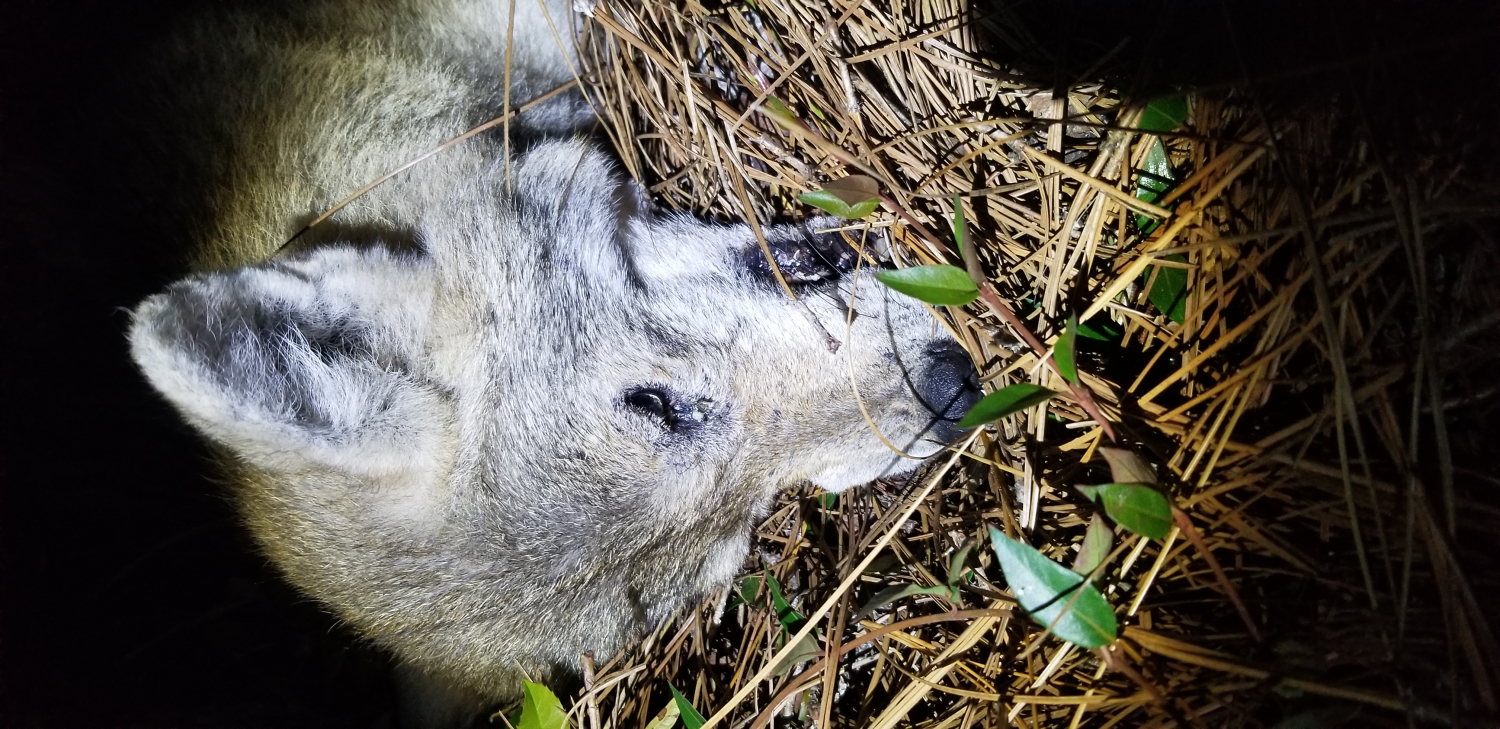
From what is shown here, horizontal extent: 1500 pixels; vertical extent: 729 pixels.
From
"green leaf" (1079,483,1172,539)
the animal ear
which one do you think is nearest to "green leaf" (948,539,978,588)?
"green leaf" (1079,483,1172,539)

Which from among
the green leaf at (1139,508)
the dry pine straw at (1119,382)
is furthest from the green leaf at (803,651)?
the green leaf at (1139,508)

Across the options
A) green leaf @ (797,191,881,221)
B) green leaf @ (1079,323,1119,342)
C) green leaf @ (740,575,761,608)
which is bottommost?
green leaf @ (740,575,761,608)

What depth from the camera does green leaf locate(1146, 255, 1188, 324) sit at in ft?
5.86

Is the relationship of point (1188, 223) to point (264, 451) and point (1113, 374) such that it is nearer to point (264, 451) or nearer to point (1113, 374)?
point (1113, 374)

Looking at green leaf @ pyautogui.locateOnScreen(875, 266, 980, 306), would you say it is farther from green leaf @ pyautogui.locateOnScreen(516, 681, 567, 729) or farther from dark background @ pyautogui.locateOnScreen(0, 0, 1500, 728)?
dark background @ pyautogui.locateOnScreen(0, 0, 1500, 728)

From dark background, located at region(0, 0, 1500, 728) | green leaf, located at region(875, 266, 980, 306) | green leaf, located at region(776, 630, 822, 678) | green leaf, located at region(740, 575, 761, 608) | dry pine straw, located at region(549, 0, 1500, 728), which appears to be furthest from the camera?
green leaf, located at region(740, 575, 761, 608)

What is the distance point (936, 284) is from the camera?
1.71 meters

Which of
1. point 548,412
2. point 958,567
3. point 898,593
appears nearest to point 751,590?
point 898,593

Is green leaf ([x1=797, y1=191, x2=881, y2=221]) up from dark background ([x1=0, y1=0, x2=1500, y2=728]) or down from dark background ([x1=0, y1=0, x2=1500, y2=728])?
up

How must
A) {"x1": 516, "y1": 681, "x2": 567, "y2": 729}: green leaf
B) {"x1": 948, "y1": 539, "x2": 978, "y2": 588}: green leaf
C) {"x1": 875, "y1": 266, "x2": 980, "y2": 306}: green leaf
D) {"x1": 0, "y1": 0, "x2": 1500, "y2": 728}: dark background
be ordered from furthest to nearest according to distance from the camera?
1. {"x1": 0, "y1": 0, "x2": 1500, "y2": 728}: dark background
2. {"x1": 516, "y1": 681, "x2": 567, "y2": 729}: green leaf
3. {"x1": 948, "y1": 539, "x2": 978, "y2": 588}: green leaf
4. {"x1": 875, "y1": 266, "x2": 980, "y2": 306}: green leaf

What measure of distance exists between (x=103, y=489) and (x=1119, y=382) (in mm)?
3064

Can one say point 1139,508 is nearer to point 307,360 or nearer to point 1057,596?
point 1057,596

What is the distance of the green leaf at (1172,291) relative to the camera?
5.86ft

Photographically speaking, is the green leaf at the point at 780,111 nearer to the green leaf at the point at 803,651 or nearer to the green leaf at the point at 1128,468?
the green leaf at the point at 1128,468
